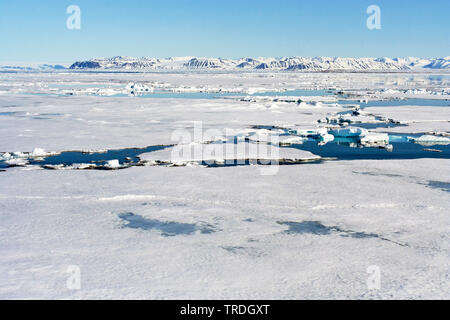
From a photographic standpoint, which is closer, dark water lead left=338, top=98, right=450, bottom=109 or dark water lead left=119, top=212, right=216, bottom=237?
dark water lead left=119, top=212, right=216, bottom=237

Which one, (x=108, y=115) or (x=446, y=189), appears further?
(x=108, y=115)

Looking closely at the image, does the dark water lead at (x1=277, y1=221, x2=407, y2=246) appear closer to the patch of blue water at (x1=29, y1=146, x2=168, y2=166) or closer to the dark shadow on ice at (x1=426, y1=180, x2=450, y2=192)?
the dark shadow on ice at (x1=426, y1=180, x2=450, y2=192)

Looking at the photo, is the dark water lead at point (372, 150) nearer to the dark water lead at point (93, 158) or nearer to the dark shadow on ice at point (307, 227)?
the dark water lead at point (93, 158)

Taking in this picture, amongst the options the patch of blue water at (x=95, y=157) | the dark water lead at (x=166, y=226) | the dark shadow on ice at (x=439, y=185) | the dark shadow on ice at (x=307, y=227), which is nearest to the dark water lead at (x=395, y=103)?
the dark shadow on ice at (x=439, y=185)

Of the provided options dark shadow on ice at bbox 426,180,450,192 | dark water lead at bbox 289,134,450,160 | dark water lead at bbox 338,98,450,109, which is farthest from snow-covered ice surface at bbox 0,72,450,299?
dark water lead at bbox 338,98,450,109

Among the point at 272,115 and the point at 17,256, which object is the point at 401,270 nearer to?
the point at 17,256
